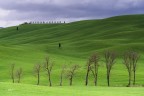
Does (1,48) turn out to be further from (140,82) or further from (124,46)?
(140,82)

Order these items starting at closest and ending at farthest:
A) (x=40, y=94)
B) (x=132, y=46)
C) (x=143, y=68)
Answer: (x=40, y=94) → (x=143, y=68) → (x=132, y=46)

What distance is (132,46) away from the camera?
190 m

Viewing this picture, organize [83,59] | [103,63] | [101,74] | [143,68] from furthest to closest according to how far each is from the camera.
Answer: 1. [83,59]
2. [103,63]
3. [143,68]
4. [101,74]

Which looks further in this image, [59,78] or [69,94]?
[59,78]

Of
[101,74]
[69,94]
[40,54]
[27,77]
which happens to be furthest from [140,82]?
[40,54]

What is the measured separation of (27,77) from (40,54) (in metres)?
59.3

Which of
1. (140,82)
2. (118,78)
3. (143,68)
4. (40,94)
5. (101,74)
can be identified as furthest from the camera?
(143,68)

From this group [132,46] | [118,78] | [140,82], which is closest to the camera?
[140,82]

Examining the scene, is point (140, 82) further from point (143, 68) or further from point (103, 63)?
point (103, 63)

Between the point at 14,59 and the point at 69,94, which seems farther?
the point at 14,59

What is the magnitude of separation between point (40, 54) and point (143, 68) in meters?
59.5

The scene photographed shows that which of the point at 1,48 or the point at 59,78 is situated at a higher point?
the point at 1,48

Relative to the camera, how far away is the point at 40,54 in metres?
181

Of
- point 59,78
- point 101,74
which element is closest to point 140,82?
point 101,74
